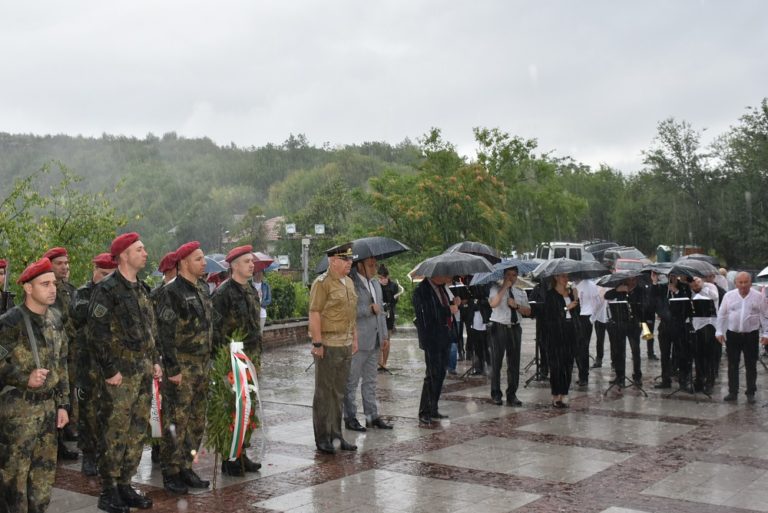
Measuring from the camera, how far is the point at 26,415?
606 centimetres

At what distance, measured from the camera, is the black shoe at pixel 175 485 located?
759 centimetres

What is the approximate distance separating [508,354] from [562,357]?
2.38 ft

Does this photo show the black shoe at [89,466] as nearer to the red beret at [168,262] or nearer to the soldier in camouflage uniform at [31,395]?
the red beret at [168,262]

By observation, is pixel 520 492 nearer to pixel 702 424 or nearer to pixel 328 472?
pixel 328 472

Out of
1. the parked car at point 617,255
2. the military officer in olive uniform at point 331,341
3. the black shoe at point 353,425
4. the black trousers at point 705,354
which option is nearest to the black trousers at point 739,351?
the black trousers at point 705,354

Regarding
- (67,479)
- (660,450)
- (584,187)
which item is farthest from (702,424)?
(584,187)

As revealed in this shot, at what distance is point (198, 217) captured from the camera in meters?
86.6

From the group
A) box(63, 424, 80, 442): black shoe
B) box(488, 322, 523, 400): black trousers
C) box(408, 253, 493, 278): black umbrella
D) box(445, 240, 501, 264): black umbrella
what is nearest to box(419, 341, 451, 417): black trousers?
box(408, 253, 493, 278): black umbrella

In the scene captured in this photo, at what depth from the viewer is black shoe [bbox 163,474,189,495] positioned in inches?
299

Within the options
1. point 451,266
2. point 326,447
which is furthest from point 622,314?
point 326,447

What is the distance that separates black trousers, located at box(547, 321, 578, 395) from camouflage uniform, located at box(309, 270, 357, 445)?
11.0 ft

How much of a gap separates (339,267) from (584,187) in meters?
73.2

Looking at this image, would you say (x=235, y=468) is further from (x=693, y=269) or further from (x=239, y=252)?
(x=693, y=269)

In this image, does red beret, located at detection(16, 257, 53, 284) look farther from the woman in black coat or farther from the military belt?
the woman in black coat
